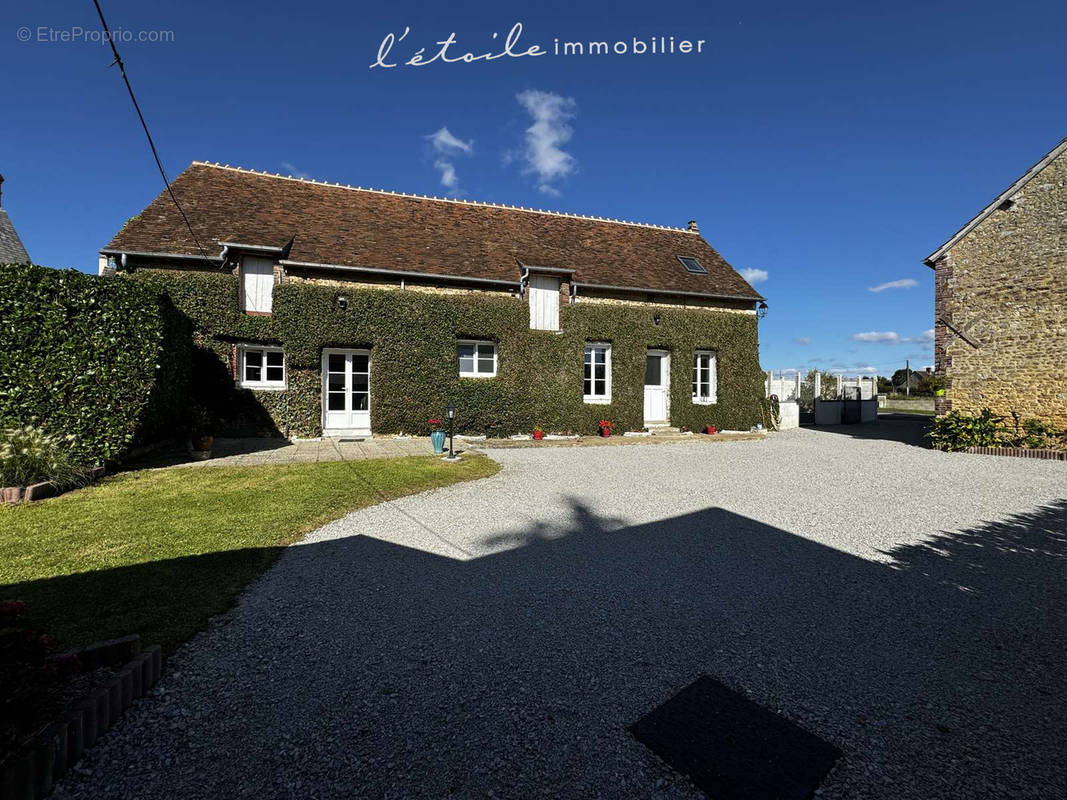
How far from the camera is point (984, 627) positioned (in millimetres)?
3357

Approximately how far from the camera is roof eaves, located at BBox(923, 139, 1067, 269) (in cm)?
1149

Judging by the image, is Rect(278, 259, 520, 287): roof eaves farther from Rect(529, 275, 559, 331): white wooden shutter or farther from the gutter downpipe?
Rect(529, 275, 559, 331): white wooden shutter

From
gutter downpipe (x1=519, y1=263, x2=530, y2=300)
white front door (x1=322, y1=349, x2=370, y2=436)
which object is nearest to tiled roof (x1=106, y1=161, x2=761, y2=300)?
gutter downpipe (x1=519, y1=263, x2=530, y2=300)

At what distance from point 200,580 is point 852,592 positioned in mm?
5467

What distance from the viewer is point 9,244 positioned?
16.2 meters

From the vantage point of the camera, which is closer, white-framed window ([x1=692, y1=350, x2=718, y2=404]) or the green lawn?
the green lawn

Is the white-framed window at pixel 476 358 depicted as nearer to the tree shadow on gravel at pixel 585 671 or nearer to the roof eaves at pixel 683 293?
the roof eaves at pixel 683 293

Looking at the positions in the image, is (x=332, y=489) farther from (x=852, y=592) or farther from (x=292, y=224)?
(x=292, y=224)

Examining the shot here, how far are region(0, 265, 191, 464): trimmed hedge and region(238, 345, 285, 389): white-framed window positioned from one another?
4.55 m

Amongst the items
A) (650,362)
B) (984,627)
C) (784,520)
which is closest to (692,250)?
(650,362)

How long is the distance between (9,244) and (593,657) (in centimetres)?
2411

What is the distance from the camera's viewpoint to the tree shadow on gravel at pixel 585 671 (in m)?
2.05

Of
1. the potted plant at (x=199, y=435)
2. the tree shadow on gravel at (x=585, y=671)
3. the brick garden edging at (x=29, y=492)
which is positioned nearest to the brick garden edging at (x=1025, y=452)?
the tree shadow on gravel at (x=585, y=671)

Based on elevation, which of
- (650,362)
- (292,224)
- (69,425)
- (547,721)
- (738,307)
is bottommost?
(547,721)
